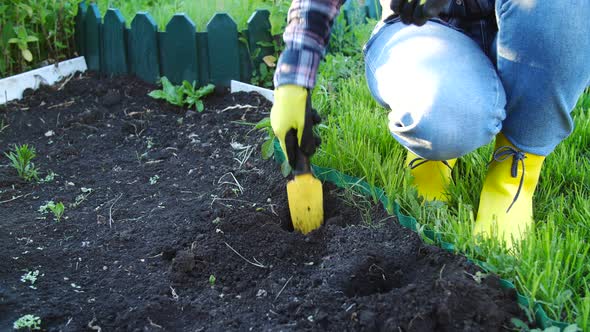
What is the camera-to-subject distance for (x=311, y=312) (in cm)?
157

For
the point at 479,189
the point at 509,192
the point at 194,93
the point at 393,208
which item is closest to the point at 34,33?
the point at 194,93

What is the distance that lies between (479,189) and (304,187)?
574 millimetres

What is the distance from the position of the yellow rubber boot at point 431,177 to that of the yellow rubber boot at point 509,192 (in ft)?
0.58

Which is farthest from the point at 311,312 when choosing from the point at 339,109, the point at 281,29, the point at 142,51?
the point at 142,51

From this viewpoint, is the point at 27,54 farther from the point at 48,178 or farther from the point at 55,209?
the point at 55,209

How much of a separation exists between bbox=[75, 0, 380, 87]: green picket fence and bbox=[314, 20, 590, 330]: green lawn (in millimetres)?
487

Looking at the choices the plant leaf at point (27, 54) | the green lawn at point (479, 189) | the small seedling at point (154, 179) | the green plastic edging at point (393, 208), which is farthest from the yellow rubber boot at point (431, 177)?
the plant leaf at point (27, 54)

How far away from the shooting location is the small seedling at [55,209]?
209 centimetres

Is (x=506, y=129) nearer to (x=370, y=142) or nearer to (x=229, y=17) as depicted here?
Result: (x=370, y=142)

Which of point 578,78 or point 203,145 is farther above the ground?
point 578,78

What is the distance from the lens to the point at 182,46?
121 inches

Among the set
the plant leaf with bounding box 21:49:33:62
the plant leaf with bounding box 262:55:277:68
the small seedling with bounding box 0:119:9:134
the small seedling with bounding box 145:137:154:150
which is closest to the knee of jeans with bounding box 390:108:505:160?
the small seedling with bounding box 145:137:154:150

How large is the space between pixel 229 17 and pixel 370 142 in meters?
1.09

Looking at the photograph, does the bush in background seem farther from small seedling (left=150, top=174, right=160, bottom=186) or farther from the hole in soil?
the hole in soil
